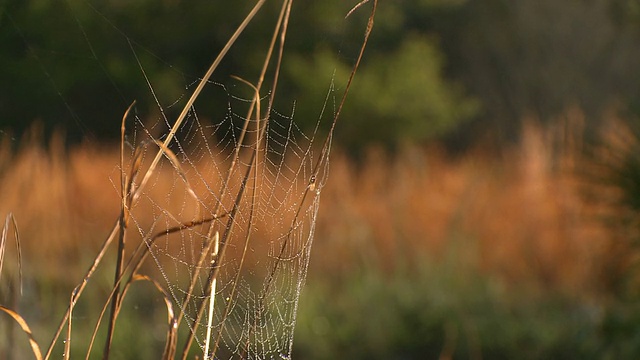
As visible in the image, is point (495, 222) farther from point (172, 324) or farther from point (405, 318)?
point (172, 324)

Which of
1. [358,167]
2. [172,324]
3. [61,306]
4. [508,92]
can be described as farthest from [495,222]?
[508,92]

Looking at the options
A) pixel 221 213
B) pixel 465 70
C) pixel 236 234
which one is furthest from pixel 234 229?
pixel 465 70

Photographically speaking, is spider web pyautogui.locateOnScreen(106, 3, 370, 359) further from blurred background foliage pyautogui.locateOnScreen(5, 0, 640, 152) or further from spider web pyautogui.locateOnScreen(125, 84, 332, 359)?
blurred background foliage pyautogui.locateOnScreen(5, 0, 640, 152)

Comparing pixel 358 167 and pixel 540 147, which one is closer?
pixel 540 147

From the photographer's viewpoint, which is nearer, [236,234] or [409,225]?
[236,234]

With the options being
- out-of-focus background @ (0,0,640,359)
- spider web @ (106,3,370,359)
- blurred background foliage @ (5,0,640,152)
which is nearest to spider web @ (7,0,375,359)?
spider web @ (106,3,370,359)

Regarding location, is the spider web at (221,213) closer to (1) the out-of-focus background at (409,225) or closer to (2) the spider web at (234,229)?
(2) the spider web at (234,229)

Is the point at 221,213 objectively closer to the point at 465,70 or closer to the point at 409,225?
the point at 409,225

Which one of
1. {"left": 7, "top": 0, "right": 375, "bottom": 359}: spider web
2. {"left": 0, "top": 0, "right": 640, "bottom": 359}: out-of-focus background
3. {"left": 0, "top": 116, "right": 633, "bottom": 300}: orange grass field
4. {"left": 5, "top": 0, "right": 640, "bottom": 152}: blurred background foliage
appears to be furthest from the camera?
{"left": 5, "top": 0, "right": 640, "bottom": 152}: blurred background foliage

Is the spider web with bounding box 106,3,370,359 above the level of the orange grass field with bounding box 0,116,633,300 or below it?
above

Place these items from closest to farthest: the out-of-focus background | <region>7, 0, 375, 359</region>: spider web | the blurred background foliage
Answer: <region>7, 0, 375, 359</region>: spider web → the out-of-focus background → the blurred background foliage

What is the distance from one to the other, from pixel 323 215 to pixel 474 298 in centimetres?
206

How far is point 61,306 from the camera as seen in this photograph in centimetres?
587

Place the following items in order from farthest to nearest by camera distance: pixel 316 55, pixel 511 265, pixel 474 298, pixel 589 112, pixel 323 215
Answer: pixel 589 112 < pixel 316 55 < pixel 323 215 < pixel 511 265 < pixel 474 298
